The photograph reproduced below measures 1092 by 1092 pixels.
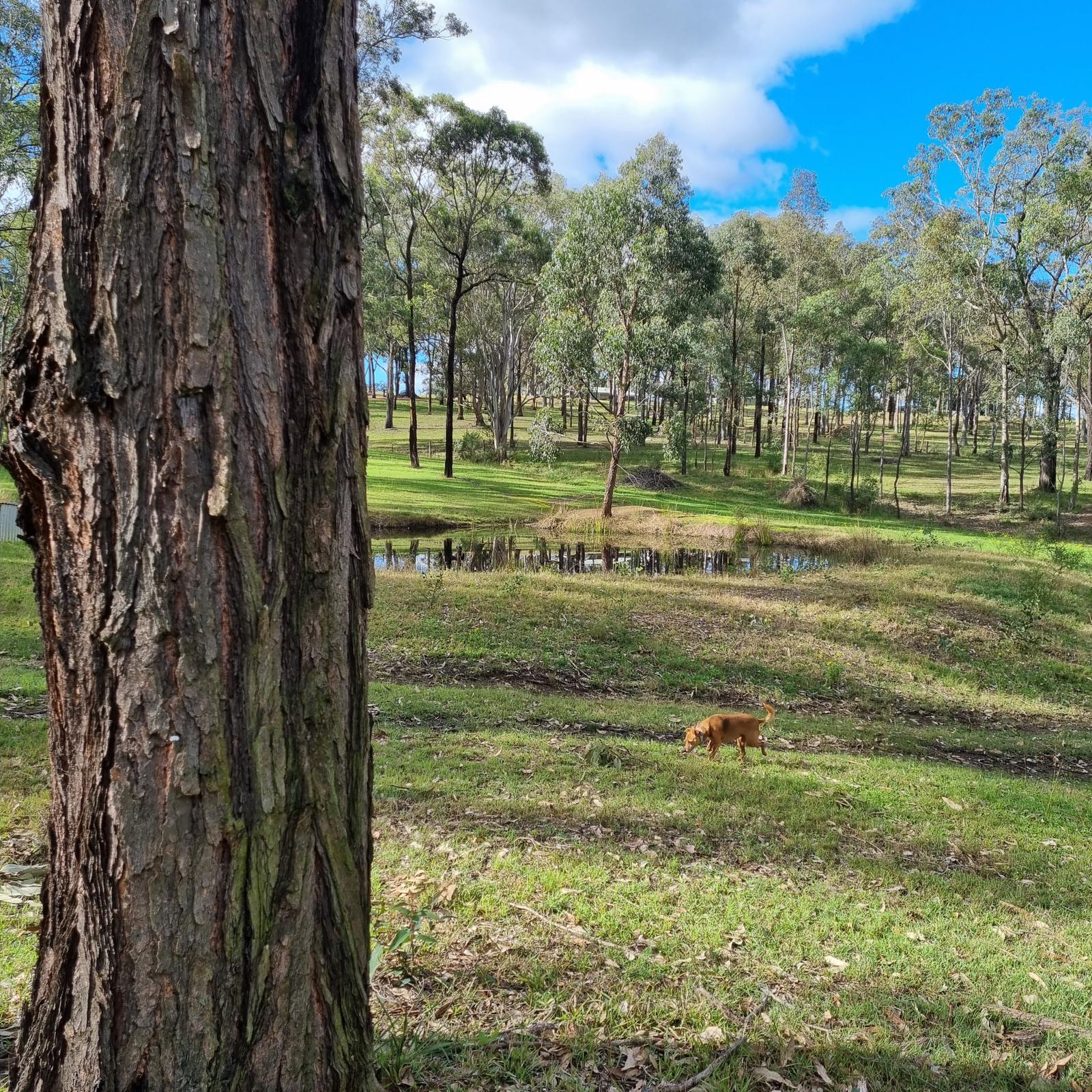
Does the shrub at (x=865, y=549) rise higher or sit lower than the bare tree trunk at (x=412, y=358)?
lower

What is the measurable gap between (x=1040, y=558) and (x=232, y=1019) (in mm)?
21245

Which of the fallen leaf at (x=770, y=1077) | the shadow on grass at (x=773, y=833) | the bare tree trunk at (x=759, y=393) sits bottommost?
the shadow on grass at (x=773, y=833)

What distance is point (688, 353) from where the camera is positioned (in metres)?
23.5

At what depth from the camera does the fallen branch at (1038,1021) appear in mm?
2852

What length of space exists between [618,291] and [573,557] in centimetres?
934


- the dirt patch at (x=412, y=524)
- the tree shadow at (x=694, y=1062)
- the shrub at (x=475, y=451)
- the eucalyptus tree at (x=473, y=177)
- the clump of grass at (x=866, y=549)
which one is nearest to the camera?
the tree shadow at (x=694, y=1062)

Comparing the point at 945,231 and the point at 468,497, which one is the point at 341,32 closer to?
the point at 468,497

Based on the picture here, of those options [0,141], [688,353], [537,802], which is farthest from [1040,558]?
[0,141]

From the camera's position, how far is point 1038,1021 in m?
2.91

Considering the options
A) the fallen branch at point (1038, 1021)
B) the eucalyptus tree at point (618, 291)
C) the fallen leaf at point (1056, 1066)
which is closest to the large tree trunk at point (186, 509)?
the fallen leaf at point (1056, 1066)

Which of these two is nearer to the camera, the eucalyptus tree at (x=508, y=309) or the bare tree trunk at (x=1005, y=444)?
the bare tree trunk at (x=1005, y=444)

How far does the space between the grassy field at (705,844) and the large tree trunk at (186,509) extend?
0.91 m

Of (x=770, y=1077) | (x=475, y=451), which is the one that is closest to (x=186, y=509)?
(x=770, y=1077)

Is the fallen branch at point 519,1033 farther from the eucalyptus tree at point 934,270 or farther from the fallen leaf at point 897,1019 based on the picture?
the eucalyptus tree at point 934,270
